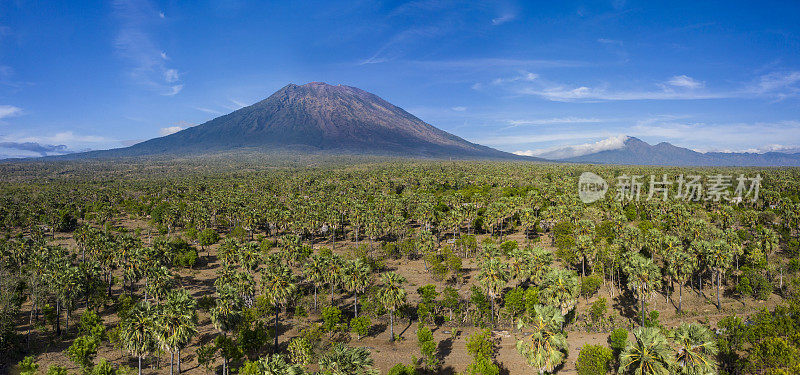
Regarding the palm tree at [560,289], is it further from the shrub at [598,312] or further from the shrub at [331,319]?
the shrub at [331,319]

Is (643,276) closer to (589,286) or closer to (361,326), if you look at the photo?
(589,286)

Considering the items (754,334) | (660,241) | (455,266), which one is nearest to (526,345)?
(754,334)

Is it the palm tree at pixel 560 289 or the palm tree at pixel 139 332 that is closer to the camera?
the palm tree at pixel 139 332

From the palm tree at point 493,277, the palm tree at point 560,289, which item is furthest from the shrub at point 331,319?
the palm tree at point 560,289

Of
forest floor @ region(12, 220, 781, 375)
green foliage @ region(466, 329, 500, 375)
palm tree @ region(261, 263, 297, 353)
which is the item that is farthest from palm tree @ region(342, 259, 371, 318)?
green foliage @ region(466, 329, 500, 375)

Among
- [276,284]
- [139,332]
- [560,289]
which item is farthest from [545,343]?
[139,332]

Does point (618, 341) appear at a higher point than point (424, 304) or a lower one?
higher
